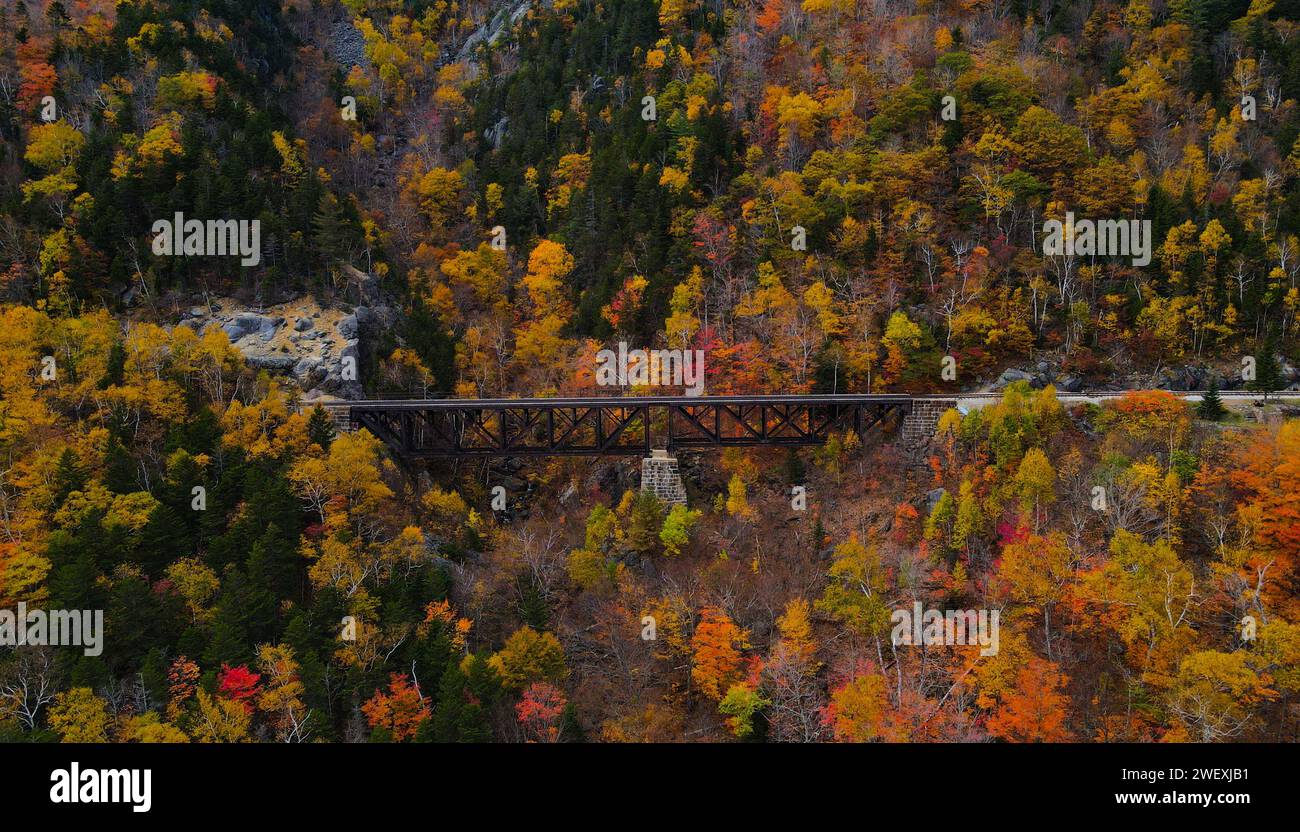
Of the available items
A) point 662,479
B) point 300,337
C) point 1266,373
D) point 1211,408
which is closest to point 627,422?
point 662,479

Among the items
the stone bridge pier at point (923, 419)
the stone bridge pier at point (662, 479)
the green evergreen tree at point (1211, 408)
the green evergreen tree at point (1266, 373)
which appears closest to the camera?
the green evergreen tree at point (1211, 408)

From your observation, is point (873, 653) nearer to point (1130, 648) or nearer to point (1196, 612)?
point (1130, 648)

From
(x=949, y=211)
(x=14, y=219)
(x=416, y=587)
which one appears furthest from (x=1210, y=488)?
(x=14, y=219)

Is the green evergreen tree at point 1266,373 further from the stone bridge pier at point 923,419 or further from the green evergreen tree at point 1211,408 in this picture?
the stone bridge pier at point 923,419

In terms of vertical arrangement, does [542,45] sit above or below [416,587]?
above

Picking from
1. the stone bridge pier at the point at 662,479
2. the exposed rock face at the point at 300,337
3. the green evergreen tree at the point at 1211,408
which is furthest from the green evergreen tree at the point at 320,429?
the green evergreen tree at the point at 1211,408

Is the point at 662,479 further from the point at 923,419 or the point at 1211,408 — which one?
the point at 1211,408

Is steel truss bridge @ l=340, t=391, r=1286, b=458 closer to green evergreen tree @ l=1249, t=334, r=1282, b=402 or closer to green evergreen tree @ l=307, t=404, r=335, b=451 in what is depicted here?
green evergreen tree @ l=1249, t=334, r=1282, b=402

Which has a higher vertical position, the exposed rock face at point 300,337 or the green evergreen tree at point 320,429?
the exposed rock face at point 300,337

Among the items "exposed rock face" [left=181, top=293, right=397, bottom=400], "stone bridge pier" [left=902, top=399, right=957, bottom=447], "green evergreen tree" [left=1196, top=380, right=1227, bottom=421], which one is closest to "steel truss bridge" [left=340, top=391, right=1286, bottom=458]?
"stone bridge pier" [left=902, top=399, right=957, bottom=447]
